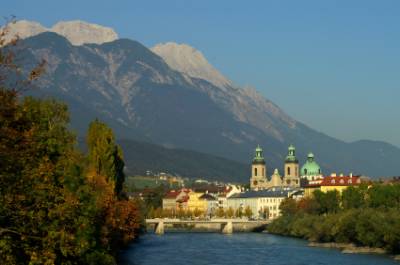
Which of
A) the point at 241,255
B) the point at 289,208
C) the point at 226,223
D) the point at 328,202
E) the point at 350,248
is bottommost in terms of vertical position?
the point at 241,255

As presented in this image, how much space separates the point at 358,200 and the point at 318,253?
40.6 m

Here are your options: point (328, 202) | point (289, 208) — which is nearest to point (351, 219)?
point (328, 202)

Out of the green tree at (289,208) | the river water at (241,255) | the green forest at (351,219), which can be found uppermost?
the green tree at (289,208)

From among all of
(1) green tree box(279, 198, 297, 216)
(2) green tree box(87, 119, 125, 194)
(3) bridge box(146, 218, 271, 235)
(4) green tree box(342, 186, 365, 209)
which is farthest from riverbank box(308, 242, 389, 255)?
(1) green tree box(279, 198, 297, 216)

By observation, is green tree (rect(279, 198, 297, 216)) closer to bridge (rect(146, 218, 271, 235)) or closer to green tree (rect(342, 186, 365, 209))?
bridge (rect(146, 218, 271, 235))

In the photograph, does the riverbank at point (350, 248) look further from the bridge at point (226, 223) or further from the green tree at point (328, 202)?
the bridge at point (226, 223)

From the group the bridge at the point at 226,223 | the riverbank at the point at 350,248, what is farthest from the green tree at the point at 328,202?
the riverbank at the point at 350,248

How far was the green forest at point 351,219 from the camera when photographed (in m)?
93.4

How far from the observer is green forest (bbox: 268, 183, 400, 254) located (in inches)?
3679

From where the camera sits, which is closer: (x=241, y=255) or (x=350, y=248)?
(x=241, y=255)

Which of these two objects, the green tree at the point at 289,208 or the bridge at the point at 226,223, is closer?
the bridge at the point at 226,223

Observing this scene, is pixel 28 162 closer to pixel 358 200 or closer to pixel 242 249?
pixel 242 249

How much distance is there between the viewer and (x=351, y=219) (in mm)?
105312

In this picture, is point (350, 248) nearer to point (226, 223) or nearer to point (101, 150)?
point (101, 150)
